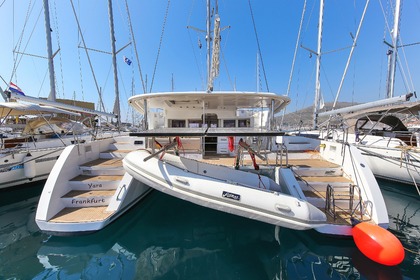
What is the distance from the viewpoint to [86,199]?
4.26m

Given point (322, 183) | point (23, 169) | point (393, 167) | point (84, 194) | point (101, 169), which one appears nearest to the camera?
point (84, 194)

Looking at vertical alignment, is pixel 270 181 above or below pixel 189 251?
Answer: above

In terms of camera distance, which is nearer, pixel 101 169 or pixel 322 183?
pixel 322 183

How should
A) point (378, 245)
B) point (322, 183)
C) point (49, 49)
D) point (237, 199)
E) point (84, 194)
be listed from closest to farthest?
point (378, 245) → point (237, 199) → point (84, 194) → point (322, 183) → point (49, 49)

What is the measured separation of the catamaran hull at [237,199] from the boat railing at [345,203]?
0.67 metres

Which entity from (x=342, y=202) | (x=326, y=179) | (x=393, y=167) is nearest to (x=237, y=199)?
(x=342, y=202)

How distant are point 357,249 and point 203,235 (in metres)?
2.86

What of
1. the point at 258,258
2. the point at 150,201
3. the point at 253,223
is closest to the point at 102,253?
the point at 150,201

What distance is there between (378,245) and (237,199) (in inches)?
88.6

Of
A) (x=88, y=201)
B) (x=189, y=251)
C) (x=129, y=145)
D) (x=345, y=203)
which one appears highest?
(x=129, y=145)

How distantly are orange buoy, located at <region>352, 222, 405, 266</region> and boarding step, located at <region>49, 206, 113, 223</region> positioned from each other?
461cm

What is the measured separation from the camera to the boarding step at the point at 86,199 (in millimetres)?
4215

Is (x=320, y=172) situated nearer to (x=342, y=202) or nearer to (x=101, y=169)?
(x=342, y=202)

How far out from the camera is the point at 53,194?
400 cm
